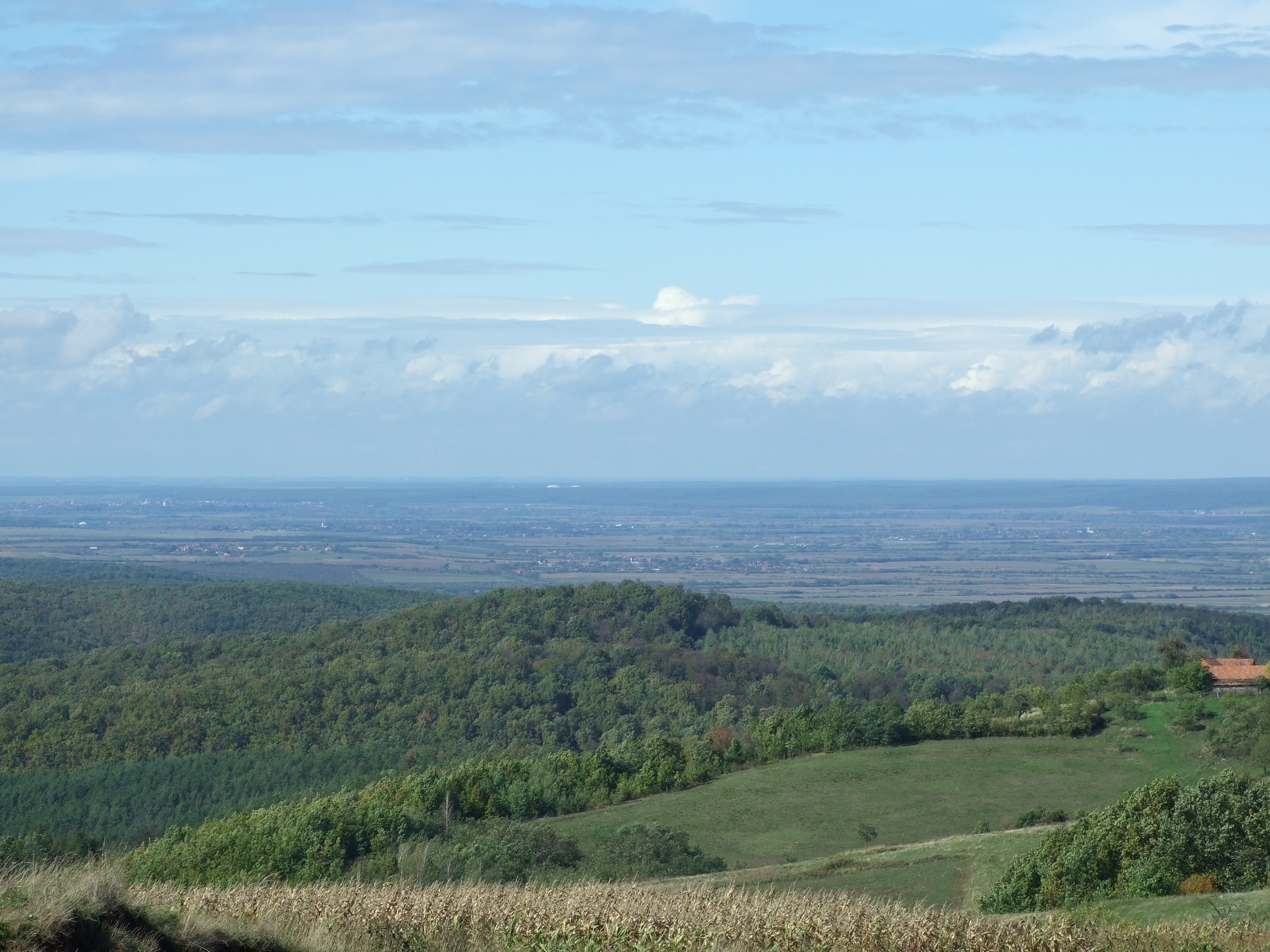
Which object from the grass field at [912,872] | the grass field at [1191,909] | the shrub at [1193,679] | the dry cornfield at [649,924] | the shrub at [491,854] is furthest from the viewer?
the shrub at [1193,679]

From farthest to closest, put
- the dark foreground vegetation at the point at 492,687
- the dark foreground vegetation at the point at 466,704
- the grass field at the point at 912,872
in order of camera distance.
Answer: the dark foreground vegetation at the point at 492,687
the dark foreground vegetation at the point at 466,704
the grass field at the point at 912,872

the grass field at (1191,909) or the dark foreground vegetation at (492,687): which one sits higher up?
the grass field at (1191,909)

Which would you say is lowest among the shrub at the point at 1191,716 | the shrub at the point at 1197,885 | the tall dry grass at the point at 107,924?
the shrub at the point at 1191,716

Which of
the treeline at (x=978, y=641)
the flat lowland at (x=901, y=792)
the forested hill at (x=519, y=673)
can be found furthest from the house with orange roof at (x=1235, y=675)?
the forested hill at (x=519, y=673)

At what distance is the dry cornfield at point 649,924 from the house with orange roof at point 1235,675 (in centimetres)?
6059

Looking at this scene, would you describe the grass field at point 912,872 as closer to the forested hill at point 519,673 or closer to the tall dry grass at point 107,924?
the tall dry grass at point 107,924

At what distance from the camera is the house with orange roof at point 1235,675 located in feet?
240

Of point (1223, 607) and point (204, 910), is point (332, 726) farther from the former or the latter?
point (1223, 607)

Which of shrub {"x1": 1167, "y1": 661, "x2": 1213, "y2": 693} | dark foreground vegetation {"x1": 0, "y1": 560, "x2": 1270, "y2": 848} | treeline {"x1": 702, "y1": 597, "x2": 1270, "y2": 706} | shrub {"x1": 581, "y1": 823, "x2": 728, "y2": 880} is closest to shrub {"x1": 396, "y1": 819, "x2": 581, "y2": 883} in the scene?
shrub {"x1": 581, "y1": 823, "x2": 728, "y2": 880}

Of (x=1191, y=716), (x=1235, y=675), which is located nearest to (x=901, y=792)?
(x=1191, y=716)

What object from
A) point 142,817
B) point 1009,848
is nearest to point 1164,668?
point 1009,848

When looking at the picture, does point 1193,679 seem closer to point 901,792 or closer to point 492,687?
point 901,792

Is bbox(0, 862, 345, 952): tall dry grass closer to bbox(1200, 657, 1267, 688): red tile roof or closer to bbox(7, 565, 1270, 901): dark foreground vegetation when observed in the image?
bbox(7, 565, 1270, 901): dark foreground vegetation

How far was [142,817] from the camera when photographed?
220 ft
